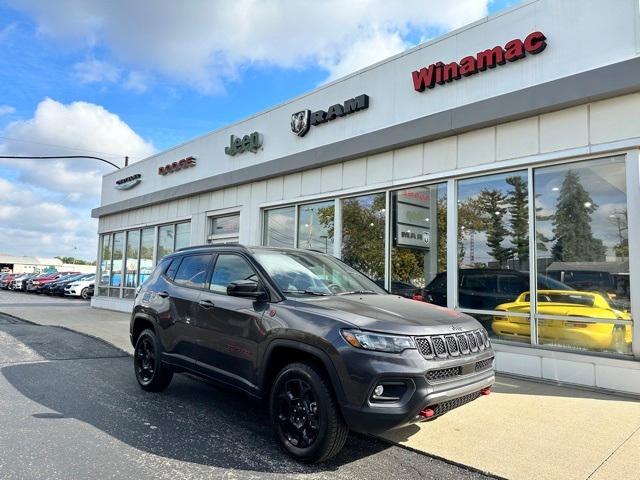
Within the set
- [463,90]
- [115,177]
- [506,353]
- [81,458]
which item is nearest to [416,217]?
[463,90]

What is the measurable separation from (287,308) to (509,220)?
192 inches

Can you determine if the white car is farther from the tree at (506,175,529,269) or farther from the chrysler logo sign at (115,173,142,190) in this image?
the tree at (506,175,529,269)

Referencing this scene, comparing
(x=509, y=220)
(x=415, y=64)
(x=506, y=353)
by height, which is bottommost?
(x=506, y=353)

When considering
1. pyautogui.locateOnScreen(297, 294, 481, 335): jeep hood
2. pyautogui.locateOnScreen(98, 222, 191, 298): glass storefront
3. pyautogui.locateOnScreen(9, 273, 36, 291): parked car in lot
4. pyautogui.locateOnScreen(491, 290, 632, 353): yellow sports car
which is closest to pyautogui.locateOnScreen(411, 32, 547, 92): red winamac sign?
pyautogui.locateOnScreen(491, 290, 632, 353): yellow sports car

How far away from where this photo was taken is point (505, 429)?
476 cm

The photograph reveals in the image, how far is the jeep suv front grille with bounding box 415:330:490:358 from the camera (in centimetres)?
367

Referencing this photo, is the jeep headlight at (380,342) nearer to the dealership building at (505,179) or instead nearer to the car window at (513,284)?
the dealership building at (505,179)

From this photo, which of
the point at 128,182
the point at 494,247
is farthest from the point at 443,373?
the point at 128,182

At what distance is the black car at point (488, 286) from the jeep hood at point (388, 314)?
324 centimetres

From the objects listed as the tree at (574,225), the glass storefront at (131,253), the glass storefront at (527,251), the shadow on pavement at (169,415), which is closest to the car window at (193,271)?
the shadow on pavement at (169,415)

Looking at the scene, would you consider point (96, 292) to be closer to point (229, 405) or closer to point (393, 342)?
point (229, 405)

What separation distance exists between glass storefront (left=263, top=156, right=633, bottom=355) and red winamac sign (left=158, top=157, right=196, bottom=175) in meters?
8.15

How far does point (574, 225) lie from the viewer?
6.93 m

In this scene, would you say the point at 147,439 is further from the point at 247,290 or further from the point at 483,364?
the point at 483,364
